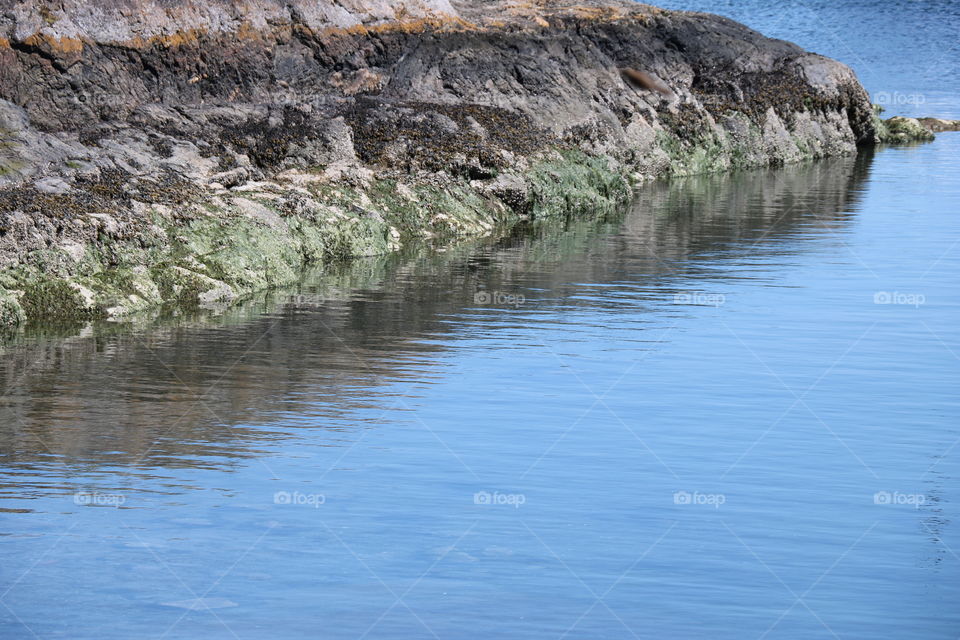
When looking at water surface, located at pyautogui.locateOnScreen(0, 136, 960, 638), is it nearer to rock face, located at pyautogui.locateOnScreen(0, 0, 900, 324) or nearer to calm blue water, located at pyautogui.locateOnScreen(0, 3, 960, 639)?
calm blue water, located at pyautogui.locateOnScreen(0, 3, 960, 639)

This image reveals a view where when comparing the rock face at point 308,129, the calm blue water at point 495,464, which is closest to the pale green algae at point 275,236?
the rock face at point 308,129

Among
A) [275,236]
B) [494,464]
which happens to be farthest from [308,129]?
[494,464]

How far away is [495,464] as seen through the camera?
483 inches

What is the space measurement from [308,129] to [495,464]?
15.5m

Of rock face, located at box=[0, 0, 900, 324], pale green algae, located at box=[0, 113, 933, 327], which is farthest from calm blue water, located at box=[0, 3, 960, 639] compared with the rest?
rock face, located at box=[0, 0, 900, 324]

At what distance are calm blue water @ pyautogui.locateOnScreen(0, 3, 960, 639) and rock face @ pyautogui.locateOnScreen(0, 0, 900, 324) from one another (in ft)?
5.20

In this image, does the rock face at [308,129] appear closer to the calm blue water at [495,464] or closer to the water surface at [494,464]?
the calm blue water at [495,464]

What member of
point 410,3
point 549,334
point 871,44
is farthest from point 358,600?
point 871,44

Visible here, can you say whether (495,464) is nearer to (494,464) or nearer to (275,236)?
(494,464)

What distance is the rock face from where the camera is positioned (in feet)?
65.3

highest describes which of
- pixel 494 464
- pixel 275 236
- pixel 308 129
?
pixel 308 129

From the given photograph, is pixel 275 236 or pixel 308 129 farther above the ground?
pixel 308 129

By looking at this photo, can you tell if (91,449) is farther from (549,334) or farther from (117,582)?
(549,334)

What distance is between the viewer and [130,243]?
64.5 feet
